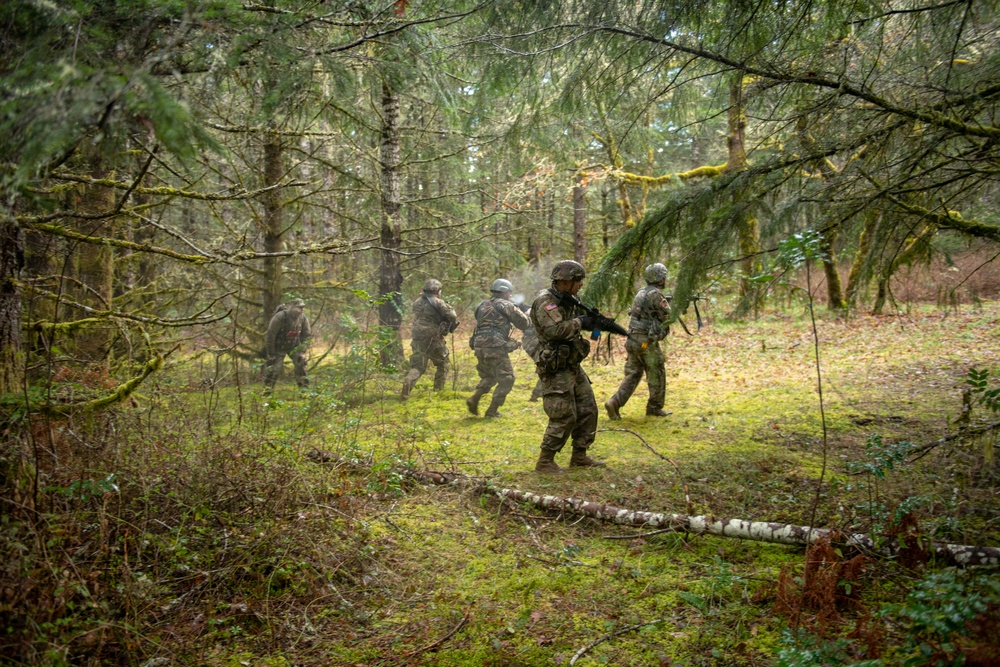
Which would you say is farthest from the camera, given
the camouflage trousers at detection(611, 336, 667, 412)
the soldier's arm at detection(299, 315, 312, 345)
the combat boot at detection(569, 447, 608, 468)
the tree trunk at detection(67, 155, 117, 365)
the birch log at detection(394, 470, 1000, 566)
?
the soldier's arm at detection(299, 315, 312, 345)

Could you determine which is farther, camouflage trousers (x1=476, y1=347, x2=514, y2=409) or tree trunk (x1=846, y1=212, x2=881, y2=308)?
camouflage trousers (x1=476, y1=347, x2=514, y2=409)

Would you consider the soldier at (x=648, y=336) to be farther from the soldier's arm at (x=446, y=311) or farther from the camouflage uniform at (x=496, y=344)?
the soldier's arm at (x=446, y=311)

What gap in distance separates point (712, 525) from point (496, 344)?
5.77 m

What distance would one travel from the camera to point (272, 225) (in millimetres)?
9844

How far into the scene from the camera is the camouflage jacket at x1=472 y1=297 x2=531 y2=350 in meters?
9.66

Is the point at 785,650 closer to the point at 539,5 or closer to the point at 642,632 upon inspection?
the point at 642,632

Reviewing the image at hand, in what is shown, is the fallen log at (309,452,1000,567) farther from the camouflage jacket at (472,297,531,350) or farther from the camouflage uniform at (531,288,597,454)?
the camouflage jacket at (472,297,531,350)

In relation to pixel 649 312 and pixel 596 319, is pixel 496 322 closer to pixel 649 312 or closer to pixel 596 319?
pixel 649 312

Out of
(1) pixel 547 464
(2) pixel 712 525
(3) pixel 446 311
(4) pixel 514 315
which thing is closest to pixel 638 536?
(2) pixel 712 525

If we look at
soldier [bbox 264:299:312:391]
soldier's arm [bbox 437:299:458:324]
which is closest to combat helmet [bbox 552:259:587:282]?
soldier's arm [bbox 437:299:458:324]

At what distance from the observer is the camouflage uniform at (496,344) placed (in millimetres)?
9609

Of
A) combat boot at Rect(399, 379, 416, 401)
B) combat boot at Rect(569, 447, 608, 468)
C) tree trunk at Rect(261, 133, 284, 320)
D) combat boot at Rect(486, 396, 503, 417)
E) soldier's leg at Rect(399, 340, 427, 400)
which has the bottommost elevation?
combat boot at Rect(569, 447, 608, 468)

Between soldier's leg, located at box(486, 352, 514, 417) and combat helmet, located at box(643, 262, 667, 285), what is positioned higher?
combat helmet, located at box(643, 262, 667, 285)

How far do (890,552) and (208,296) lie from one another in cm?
1283
